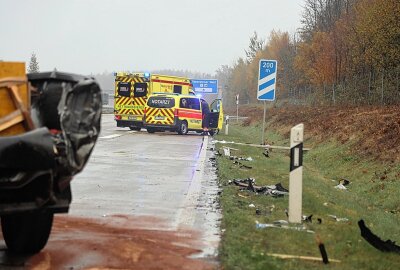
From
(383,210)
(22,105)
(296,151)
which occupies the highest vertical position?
(22,105)

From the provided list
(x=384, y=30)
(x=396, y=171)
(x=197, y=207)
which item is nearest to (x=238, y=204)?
(x=197, y=207)

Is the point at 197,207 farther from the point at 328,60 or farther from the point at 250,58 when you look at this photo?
the point at 250,58

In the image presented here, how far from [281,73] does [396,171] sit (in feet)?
211

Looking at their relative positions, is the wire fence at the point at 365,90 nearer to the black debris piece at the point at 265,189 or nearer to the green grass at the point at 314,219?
the green grass at the point at 314,219

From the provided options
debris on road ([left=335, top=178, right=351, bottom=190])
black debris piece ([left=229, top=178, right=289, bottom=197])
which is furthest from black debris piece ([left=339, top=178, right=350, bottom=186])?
black debris piece ([left=229, top=178, right=289, bottom=197])

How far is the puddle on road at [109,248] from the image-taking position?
4988 millimetres

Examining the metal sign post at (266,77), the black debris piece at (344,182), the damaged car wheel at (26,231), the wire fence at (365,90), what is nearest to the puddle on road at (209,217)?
the damaged car wheel at (26,231)

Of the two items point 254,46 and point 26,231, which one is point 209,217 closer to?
point 26,231

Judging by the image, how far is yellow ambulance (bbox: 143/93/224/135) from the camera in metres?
27.8

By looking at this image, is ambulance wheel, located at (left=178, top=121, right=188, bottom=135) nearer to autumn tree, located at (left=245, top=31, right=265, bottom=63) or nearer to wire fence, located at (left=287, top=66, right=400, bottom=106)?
wire fence, located at (left=287, top=66, right=400, bottom=106)

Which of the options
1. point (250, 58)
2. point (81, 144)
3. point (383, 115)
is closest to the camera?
point (81, 144)

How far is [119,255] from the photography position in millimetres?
5285

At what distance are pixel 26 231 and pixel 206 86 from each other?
194 feet

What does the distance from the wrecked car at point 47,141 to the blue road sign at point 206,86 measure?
58.9m
